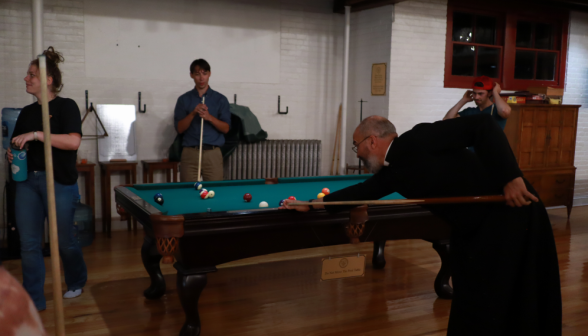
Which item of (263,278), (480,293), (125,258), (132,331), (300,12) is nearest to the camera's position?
(480,293)

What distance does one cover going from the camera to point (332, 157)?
21.8 feet

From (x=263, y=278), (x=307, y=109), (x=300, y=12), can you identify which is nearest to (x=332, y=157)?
(x=307, y=109)

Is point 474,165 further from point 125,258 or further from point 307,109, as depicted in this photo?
point 307,109

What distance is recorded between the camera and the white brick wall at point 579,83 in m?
7.18

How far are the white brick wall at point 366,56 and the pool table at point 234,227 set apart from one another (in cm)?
282

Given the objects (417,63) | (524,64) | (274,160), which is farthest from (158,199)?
(524,64)

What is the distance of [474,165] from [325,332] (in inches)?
54.9

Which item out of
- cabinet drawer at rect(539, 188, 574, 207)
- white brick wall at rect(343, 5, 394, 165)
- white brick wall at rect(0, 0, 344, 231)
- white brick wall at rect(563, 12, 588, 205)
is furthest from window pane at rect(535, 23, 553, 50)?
white brick wall at rect(0, 0, 344, 231)

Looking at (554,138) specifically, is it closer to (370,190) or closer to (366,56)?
(366,56)

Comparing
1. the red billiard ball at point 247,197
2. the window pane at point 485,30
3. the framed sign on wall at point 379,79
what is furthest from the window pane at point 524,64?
the red billiard ball at point 247,197

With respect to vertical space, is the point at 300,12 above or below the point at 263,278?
above

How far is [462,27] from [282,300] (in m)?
4.53

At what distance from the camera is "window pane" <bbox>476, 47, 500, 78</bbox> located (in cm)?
661

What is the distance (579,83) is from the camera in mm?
7254
